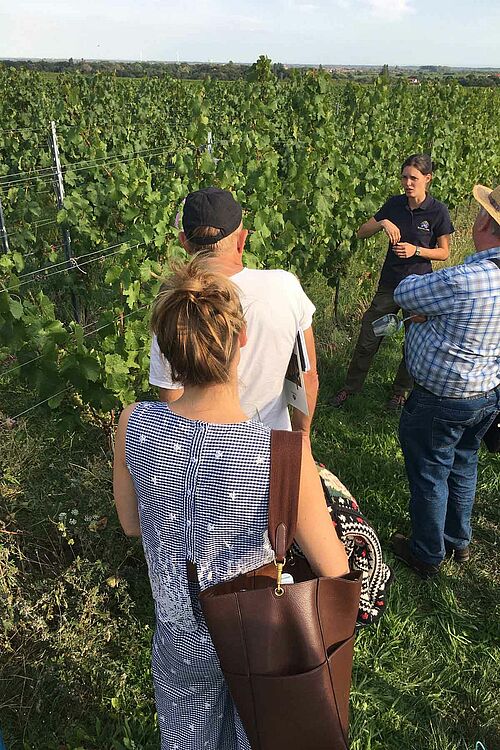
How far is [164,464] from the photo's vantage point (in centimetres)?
133

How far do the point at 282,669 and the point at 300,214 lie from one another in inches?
178

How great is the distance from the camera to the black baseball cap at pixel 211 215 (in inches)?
82.7

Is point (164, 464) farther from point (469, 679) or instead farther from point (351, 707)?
point (469, 679)

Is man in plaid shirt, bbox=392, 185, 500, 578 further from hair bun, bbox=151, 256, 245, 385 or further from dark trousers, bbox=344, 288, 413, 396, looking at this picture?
dark trousers, bbox=344, 288, 413, 396

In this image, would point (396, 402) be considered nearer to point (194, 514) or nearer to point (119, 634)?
point (119, 634)

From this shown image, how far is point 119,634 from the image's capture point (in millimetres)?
2688

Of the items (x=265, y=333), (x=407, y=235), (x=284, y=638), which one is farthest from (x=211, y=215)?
(x=407, y=235)

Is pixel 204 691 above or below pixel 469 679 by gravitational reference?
above

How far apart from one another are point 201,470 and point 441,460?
181cm

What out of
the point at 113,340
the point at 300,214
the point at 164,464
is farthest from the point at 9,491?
the point at 300,214


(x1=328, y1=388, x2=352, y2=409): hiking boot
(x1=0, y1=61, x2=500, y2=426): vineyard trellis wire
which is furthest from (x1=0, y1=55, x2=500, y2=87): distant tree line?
(x1=328, y1=388, x2=352, y2=409): hiking boot

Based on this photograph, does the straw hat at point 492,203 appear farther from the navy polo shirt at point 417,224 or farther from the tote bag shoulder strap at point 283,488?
the navy polo shirt at point 417,224

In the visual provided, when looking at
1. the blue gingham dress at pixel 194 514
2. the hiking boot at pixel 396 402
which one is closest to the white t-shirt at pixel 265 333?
the blue gingham dress at pixel 194 514

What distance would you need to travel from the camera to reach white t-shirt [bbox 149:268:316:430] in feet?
6.91
